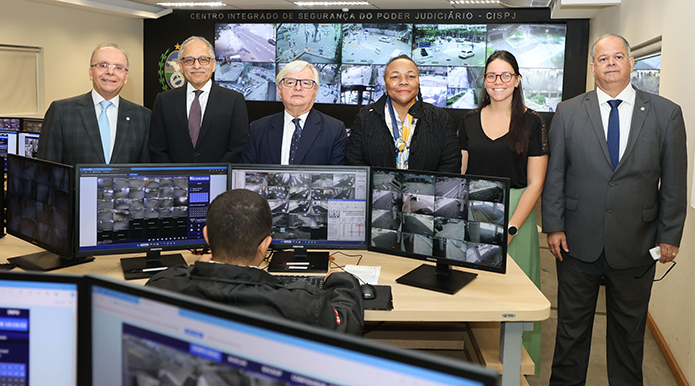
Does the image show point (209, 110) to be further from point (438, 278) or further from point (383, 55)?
point (383, 55)

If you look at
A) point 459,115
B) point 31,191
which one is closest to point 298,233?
point 31,191

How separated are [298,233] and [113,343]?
1.50 meters

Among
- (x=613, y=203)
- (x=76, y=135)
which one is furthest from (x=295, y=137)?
(x=613, y=203)

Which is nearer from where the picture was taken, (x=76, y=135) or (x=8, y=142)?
(x=76, y=135)

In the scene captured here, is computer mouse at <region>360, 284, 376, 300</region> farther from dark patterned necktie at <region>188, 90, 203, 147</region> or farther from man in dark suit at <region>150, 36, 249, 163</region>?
dark patterned necktie at <region>188, 90, 203, 147</region>

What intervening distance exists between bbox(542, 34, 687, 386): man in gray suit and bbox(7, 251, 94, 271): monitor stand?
2.22 metres

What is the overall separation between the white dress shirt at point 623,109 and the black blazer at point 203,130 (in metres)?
2.01

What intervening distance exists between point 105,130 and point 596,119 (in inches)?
102

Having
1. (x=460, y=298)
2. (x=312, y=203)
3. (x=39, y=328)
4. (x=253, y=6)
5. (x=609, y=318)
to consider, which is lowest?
(x=609, y=318)

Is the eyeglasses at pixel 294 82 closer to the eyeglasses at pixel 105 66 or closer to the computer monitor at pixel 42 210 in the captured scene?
the eyeglasses at pixel 105 66

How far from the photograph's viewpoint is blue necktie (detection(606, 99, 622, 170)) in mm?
2611

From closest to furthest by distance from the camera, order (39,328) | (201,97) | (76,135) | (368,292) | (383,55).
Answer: (39,328)
(368,292)
(76,135)
(201,97)
(383,55)

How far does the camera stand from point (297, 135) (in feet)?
9.58

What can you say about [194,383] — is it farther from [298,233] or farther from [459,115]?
[459,115]
